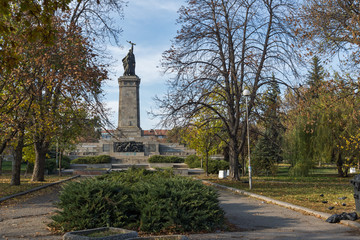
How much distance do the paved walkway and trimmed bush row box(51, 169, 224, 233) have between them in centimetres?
51

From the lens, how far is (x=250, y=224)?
8.38 m

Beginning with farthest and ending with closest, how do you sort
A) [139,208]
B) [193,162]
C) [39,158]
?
[193,162] → [39,158] → [139,208]

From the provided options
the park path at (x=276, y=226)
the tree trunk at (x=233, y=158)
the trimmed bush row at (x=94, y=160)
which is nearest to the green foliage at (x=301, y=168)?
the tree trunk at (x=233, y=158)

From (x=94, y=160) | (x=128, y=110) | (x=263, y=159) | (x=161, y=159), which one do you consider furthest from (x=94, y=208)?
(x=128, y=110)

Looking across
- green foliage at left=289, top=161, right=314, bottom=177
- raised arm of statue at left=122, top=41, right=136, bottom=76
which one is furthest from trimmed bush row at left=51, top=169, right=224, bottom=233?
raised arm of statue at left=122, top=41, right=136, bottom=76

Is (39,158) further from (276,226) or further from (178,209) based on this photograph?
(276,226)

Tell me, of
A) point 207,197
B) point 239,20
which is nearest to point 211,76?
point 239,20

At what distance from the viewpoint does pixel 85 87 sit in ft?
45.9

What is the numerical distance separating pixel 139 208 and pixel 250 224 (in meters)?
2.69

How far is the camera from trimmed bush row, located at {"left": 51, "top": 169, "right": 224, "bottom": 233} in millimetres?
7293

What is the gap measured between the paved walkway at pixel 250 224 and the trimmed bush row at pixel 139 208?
0.51m

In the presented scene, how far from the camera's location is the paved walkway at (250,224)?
6.96m

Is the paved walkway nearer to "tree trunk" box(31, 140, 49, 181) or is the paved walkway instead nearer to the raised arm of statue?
"tree trunk" box(31, 140, 49, 181)

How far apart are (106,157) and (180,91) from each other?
80.5 feet
